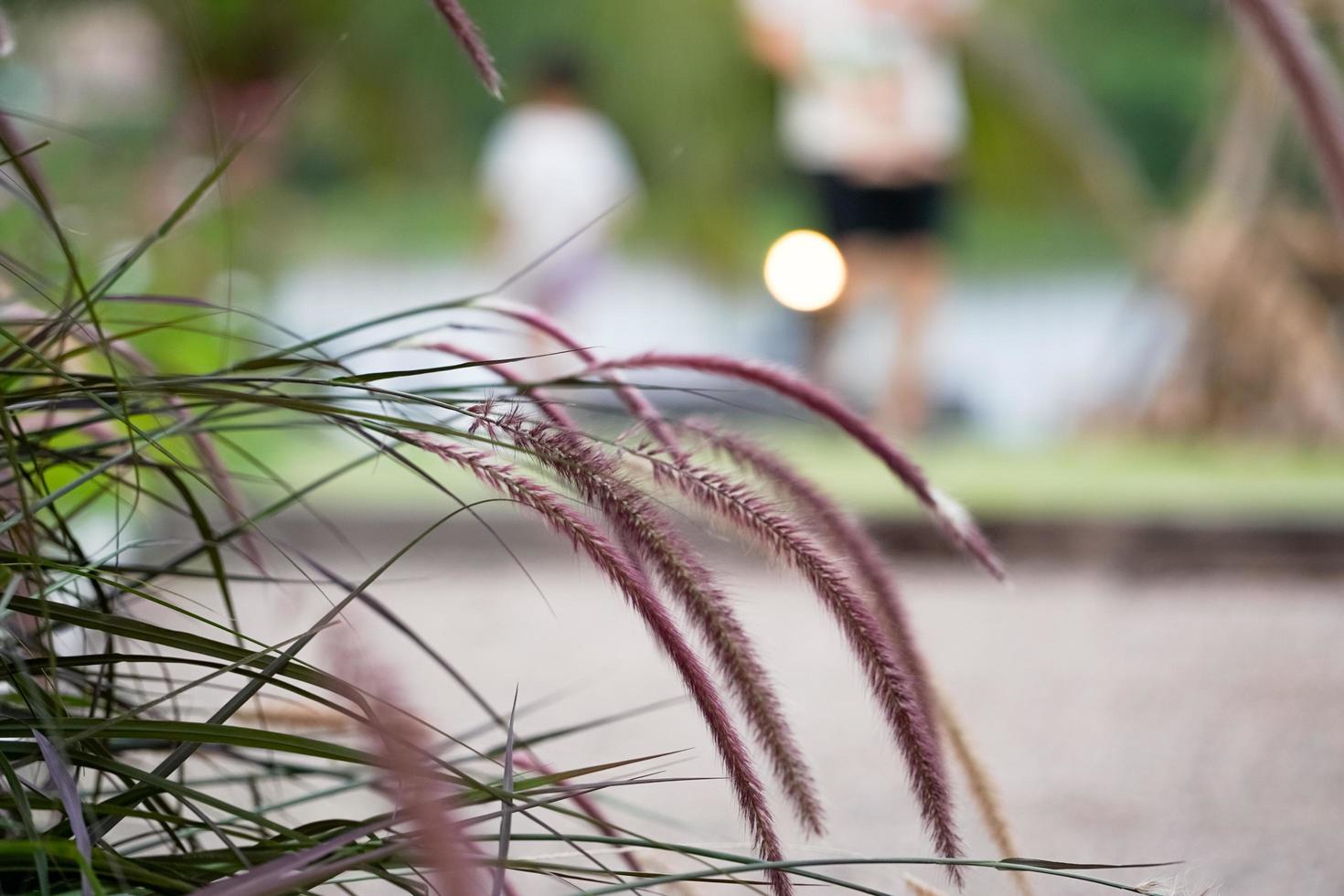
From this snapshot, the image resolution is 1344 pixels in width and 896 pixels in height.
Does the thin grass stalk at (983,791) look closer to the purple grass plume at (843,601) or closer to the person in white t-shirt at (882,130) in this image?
the purple grass plume at (843,601)

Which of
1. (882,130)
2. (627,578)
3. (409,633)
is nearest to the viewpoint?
(627,578)

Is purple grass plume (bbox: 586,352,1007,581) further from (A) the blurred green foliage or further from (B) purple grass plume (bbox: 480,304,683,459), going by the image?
(A) the blurred green foliage

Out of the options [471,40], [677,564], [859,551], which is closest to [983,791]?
[859,551]

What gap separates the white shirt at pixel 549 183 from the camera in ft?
9.95

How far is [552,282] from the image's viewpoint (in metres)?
2.96

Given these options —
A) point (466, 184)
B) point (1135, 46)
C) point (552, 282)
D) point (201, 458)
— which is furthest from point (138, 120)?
point (201, 458)

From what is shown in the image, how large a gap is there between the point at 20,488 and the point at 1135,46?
4.32 meters

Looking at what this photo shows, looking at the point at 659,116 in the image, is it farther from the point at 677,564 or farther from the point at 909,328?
the point at 677,564

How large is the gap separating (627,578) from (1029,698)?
3.33 feet

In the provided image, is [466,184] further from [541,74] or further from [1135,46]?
[1135,46]

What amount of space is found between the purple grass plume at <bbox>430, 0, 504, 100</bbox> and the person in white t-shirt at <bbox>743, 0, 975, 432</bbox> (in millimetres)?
2587

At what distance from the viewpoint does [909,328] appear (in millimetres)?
3031

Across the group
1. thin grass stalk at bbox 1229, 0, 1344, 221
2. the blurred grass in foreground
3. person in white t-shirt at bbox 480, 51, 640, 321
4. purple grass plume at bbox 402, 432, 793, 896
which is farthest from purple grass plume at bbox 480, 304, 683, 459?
person in white t-shirt at bbox 480, 51, 640, 321

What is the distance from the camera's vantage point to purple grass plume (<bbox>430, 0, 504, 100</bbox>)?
44cm
